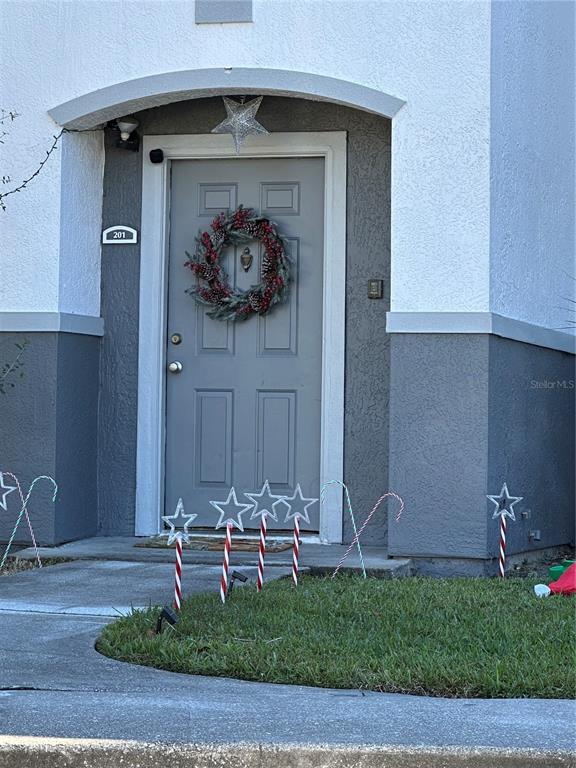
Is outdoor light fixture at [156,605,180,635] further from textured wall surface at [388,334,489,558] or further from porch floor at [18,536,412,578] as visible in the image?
textured wall surface at [388,334,489,558]

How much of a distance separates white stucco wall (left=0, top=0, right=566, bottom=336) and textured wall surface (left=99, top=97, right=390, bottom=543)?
25 centimetres

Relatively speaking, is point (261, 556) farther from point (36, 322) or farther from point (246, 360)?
point (36, 322)

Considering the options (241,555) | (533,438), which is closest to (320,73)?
(533,438)

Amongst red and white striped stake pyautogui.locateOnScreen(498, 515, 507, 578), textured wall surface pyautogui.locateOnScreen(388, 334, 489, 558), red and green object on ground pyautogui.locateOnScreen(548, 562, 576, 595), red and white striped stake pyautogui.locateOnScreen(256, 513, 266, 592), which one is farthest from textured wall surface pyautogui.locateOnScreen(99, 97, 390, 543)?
red and white striped stake pyautogui.locateOnScreen(256, 513, 266, 592)

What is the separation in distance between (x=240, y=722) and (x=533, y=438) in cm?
534

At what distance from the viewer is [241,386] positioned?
9336 mm

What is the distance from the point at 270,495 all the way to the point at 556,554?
97.0 inches

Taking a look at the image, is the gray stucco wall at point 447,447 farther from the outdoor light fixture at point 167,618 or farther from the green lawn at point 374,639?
the outdoor light fixture at point 167,618

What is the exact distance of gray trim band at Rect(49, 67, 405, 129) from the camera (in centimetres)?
841

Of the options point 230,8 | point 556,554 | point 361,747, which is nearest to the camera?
point 361,747

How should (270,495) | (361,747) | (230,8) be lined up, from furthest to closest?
(270,495)
(230,8)
(361,747)

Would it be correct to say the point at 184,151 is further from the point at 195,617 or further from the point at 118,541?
the point at 195,617

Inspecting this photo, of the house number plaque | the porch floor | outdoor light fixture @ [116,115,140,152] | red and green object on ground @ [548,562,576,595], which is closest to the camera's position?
red and green object on ground @ [548,562,576,595]

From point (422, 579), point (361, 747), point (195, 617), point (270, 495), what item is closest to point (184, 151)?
point (270, 495)
